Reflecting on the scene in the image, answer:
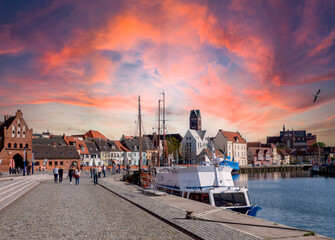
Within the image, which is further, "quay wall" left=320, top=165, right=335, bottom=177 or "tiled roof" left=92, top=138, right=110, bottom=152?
"tiled roof" left=92, top=138, right=110, bottom=152

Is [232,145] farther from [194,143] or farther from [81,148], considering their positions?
[81,148]

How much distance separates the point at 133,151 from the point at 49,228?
11775 centimetres

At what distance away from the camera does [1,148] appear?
79.8 metres

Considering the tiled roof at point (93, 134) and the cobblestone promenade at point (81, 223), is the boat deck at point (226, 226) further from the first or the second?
the tiled roof at point (93, 134)

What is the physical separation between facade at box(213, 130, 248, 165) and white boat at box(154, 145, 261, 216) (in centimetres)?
10376

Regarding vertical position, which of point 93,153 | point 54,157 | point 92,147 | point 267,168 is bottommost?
point 267,168

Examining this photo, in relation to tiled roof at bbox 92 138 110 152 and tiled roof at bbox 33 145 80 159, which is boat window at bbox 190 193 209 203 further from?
tiled roof at bbox 92 138 110 152

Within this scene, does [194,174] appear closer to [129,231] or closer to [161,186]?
[161,186]

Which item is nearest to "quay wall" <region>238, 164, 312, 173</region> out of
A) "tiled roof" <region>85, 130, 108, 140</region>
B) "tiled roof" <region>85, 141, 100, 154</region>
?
"tiled roof" <region>85, 141, 100, 154</region>

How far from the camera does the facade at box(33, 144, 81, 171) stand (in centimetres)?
8569

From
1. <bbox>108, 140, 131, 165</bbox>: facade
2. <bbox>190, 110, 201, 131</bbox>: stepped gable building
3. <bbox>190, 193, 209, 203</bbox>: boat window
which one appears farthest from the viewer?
<bbox>190, 110, 201, 131</bbox>: stepped gable building

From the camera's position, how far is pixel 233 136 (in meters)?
140

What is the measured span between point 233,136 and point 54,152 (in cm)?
7984

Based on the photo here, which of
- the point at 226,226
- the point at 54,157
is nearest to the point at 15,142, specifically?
the point at 54,157
